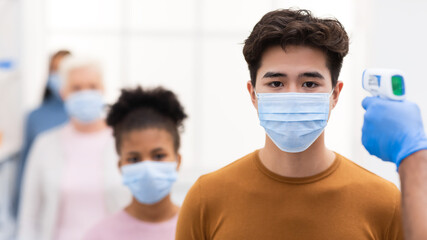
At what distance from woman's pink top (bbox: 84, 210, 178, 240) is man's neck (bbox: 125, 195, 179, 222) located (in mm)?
24

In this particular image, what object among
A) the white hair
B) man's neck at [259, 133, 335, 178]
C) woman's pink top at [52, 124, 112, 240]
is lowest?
woman's pink top at [52, 124, 112, 240]

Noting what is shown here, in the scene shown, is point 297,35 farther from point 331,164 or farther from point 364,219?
point 364,219

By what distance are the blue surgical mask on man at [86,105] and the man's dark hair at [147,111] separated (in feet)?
3.69

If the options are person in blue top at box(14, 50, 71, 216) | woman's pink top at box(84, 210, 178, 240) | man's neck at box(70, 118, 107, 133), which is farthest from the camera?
person in blue top at box(14, 50, 71, 216)

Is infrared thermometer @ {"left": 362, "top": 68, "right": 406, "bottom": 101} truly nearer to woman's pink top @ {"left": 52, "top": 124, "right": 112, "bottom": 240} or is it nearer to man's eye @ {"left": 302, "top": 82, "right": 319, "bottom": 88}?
man's eye @ {"left": 302, "top": 82, "right": 319, "bottom": 88}

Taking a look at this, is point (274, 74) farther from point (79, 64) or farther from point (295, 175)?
point (79, 64)

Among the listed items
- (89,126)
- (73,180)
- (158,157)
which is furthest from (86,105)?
(158,157)

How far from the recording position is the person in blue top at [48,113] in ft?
13.1

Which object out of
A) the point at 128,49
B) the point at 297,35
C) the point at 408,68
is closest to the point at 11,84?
the point at 128,49

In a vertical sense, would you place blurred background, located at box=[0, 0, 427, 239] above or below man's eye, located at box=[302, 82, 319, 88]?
below

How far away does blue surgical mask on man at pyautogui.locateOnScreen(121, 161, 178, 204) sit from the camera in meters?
2.11

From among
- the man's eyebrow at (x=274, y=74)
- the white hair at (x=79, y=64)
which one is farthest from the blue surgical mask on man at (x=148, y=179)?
the white hair at (x=79, y=64)

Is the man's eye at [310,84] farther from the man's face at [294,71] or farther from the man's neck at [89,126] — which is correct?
the man's neck at [89,126]

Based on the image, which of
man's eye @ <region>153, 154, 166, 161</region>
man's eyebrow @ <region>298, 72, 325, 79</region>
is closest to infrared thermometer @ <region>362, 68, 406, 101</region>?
man's eyebrow @ <region>298, 72, 325, 79</region>
